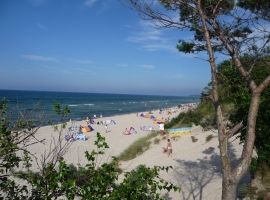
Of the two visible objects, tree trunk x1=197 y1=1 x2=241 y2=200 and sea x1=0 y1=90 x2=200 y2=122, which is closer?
tree trunk x1=197 y1=1 x2=241 y2=200

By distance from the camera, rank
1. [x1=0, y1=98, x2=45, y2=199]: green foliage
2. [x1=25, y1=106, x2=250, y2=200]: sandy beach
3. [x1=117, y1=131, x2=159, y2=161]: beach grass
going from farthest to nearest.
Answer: [x1=117, y1=131, x2=159, y2=161]: beach grass
[x1=25, y1=106, x2=250, y2=200]: sandy beach
[x1=0, y1=98, x2=45, y2=199]: green foliage

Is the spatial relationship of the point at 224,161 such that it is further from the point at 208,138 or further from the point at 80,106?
the point at 80,106

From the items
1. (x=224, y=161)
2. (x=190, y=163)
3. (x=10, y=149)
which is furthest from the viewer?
(x=190, y=163)

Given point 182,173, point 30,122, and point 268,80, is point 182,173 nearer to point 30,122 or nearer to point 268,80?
point 268,80

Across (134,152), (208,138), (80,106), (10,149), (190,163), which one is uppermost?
(10,149)

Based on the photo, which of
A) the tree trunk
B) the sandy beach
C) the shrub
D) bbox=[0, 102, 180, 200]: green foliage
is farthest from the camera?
the shrub

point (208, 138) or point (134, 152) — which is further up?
point (208, 138)

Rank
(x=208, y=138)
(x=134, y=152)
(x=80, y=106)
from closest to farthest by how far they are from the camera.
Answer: (x=208, y=138)
(x=134, y=152)
(x=80, y=106)

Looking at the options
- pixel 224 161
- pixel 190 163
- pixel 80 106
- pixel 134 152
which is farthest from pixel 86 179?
pixel 80 106

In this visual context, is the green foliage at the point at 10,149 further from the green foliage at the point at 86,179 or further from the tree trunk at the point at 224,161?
the tree trunk at the point at 224,161

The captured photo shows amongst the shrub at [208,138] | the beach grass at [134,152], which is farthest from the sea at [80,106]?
the shrub at [208,138]

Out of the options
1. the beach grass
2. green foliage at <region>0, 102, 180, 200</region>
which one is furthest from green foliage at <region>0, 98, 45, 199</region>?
the beach grass

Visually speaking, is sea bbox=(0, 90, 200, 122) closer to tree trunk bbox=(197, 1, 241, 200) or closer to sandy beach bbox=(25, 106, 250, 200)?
tree trunk bbox=(197, 1, 241, 200)

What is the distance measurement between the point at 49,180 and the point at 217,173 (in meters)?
7.25
